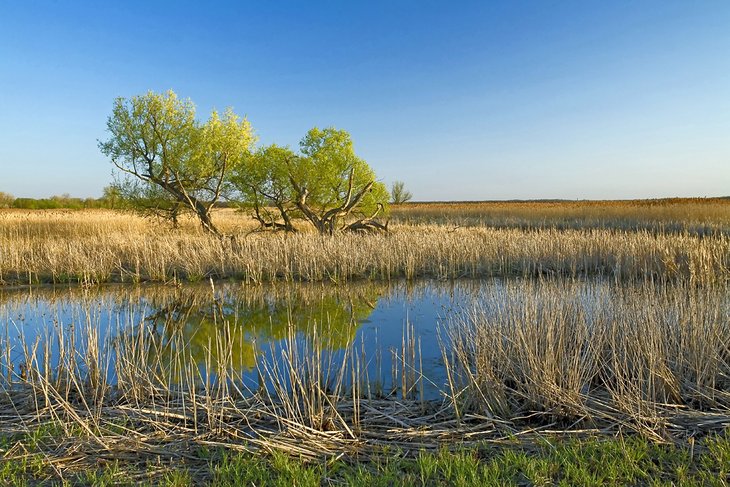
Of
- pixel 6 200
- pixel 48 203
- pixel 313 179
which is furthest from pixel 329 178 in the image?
pixel 6 200

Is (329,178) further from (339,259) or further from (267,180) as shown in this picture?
(339,259)

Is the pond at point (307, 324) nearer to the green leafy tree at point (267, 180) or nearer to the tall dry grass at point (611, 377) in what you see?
the tall dry grass at point (611, 377)

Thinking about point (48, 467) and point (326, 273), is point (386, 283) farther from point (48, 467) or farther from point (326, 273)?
point (48, 467)

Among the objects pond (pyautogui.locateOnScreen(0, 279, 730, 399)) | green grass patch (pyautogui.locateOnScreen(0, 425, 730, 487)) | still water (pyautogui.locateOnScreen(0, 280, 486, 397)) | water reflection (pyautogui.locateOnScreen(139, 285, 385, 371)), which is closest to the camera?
green grass patch (pyautogui.locateOnScreen(0, 425, 730, 487))

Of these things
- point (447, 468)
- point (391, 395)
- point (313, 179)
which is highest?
point (313, 179)

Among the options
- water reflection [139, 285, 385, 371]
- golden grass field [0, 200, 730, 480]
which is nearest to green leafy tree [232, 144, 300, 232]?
water reflection [139, 285, 385, 371]

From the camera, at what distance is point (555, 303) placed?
5.78 m

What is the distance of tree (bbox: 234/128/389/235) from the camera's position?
61.7 ft

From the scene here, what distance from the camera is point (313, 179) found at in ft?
62.5

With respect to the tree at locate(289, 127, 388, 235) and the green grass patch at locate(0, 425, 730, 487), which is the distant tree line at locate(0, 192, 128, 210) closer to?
the tree at locate(289, 127, 388, 235)

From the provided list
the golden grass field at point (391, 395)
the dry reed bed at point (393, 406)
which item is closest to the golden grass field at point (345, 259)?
the golden grass field at point (391, 395)

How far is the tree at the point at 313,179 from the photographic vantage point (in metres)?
18.8

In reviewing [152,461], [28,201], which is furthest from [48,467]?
[28,201]

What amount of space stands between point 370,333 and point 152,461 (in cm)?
445
